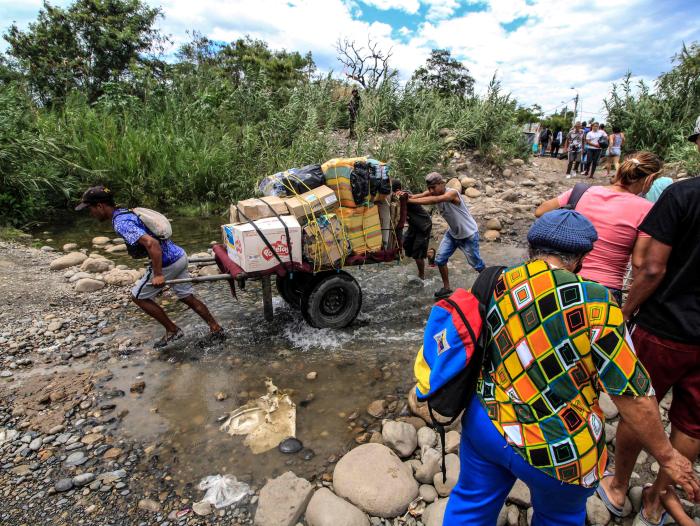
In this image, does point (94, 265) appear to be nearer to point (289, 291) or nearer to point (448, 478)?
point (289, 291)

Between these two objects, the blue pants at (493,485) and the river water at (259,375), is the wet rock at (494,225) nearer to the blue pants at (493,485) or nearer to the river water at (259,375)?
the river water at (259,375)

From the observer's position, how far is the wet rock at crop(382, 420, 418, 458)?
9.81ft

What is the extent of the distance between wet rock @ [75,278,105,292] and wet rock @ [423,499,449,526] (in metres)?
5.53

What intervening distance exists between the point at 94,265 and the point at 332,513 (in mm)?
5895

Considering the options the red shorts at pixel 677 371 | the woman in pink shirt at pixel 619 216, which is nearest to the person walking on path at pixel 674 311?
the red shorts at pixel 677 371

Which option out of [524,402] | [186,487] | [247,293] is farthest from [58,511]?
[247,293]

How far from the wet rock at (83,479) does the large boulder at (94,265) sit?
4.52 metres

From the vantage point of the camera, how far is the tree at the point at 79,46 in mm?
15969

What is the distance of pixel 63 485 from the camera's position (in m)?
2.72

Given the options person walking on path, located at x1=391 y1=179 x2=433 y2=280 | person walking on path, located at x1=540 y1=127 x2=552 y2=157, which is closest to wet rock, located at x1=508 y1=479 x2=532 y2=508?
person walking on path, located at x1=391 y1=179 x2=433 y2=280

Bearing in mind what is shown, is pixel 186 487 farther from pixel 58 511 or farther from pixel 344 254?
pixel 344 254

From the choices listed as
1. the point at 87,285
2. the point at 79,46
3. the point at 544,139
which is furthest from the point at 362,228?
the point at 79,46

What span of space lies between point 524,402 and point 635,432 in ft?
1.28

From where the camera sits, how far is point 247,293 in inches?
236
